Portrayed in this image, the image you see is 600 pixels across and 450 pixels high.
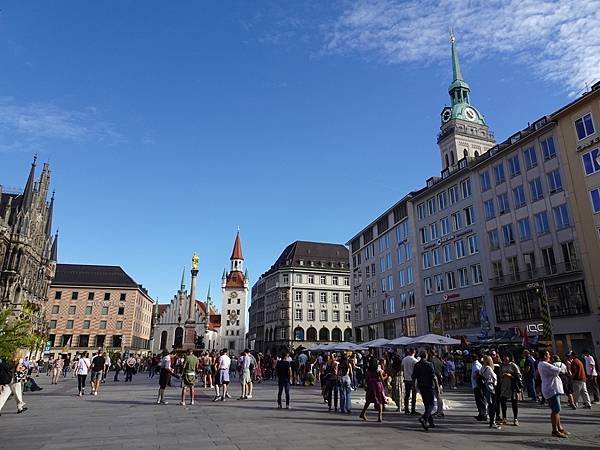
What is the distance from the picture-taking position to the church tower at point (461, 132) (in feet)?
257

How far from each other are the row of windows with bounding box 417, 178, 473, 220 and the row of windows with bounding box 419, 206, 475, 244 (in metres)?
1.39

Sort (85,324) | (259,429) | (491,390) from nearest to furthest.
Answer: (259,429) < (491,390) < (85,324)

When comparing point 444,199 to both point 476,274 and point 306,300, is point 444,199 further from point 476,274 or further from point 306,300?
point 306,300

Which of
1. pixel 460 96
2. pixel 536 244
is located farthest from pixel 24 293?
pixel 460 96

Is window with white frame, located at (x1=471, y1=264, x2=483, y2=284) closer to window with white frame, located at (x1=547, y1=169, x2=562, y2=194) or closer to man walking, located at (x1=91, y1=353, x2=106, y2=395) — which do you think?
window with white frame, located at (x1=547, y1=169, x2=562, y2=194)

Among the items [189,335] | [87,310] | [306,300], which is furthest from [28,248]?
[306,300]

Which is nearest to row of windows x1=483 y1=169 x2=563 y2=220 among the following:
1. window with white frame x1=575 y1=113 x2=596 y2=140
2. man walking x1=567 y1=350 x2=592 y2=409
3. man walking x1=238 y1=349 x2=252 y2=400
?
window with white frame x1=575 y1=113 x2=596 y2=140

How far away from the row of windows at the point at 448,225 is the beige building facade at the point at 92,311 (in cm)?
6308

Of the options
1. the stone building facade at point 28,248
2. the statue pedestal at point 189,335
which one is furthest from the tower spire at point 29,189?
the statue pedestal at point 189,335

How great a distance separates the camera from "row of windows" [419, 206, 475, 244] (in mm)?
42656

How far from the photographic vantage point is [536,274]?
3388 centimetres

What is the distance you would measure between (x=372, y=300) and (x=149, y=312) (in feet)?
222

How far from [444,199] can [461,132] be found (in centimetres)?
3761

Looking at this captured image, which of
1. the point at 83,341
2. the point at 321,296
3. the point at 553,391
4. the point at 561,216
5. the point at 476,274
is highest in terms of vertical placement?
the point at 321,296
